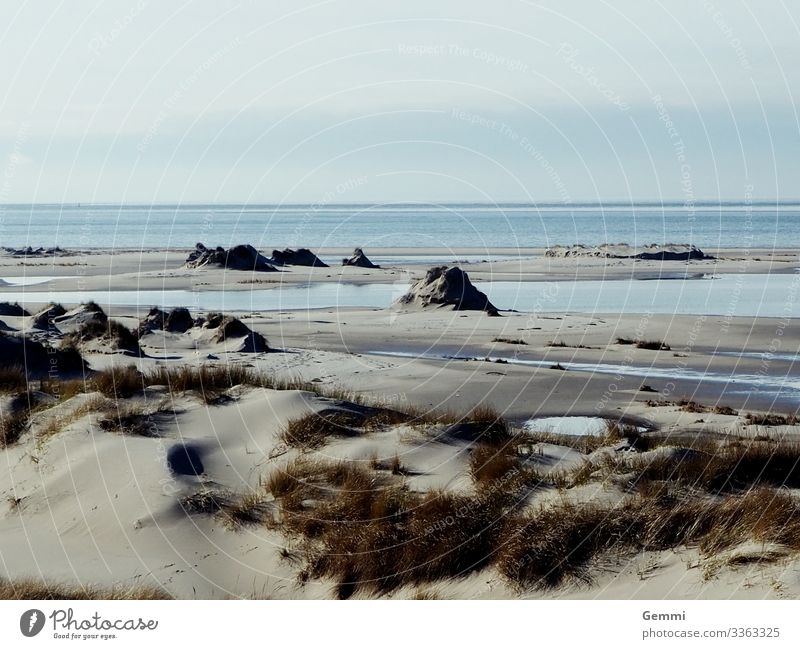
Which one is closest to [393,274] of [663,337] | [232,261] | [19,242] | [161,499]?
[232,261]

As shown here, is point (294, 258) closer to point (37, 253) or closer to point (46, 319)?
point (37, 253)

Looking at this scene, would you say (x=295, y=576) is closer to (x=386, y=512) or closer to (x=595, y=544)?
(x=386, y=512)

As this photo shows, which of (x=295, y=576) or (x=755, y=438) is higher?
(x=755, y=438)

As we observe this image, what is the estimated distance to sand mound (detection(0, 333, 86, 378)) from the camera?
1817cm

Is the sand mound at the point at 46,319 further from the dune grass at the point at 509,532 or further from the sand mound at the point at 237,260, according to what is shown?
the sand mound at the point at 237,260

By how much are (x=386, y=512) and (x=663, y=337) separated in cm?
1695

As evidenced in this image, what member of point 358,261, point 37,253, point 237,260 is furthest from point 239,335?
point 37,253

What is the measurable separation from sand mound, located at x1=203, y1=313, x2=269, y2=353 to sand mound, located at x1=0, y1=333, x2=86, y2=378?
4035 millimetres

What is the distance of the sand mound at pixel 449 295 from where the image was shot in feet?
102

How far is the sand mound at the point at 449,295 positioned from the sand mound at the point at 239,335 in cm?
905

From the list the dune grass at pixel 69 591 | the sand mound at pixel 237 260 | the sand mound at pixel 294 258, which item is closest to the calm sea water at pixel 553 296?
the sand mound at pixel 237 260

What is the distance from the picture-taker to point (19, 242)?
296 feet

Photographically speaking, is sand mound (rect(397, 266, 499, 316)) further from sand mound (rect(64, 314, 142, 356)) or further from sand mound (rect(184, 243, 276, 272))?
sand mound (rect(184, 243, 276, 272))

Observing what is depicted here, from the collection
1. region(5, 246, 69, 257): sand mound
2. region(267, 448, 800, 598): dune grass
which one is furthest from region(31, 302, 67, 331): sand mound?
region(5, 246, 69, 257): sand mound
